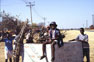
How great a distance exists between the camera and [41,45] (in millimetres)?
7508

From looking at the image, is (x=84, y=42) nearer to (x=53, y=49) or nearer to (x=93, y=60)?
(x=53, y=49)

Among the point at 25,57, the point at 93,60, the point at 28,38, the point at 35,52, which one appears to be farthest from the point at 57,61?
the point at 93,60

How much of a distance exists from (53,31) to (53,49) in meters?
0.58

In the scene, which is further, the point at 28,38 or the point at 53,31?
the point at 28,38

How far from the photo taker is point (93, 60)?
1203 cm

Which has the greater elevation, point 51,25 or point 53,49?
point 51,25

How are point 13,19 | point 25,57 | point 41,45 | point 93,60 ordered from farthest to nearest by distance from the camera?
point 13,19
point 93,60
point 25,57
point 41,45

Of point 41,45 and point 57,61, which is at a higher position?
point 41,45

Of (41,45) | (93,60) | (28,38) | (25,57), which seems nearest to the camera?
(41,45)

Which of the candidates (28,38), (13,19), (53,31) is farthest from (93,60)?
(13,19)

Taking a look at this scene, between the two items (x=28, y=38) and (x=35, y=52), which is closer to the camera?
(x=35, y=52)

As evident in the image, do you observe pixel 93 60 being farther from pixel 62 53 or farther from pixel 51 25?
pixel 51 25

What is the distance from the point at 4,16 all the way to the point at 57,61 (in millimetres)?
52334

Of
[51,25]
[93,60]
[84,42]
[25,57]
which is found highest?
[51,25]
